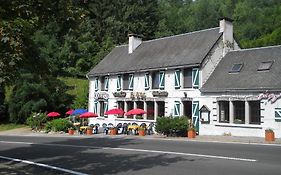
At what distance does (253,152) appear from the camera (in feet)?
51.4

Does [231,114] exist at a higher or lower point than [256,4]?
lower

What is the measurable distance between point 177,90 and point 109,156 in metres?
15.2

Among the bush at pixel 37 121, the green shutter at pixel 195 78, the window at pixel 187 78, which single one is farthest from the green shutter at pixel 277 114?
the bush at pixel 37 121

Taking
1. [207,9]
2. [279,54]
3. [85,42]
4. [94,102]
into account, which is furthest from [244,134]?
[207,9]

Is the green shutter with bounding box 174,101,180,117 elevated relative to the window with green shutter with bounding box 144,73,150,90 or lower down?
lower down

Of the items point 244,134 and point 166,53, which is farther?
point 166,53

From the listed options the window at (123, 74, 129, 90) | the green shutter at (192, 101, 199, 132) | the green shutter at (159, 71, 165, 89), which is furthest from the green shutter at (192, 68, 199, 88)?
the window at (123, 74, 129, 90)

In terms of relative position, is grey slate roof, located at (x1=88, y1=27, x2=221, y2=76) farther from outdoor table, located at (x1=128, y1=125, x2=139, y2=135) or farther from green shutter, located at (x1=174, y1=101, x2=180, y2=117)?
outdoor table, located at (x1=128, y1=125, x2=139, y2=135)

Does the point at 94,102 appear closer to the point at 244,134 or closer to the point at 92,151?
the point at 244,134

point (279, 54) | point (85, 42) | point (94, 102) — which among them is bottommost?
point (94, 102)

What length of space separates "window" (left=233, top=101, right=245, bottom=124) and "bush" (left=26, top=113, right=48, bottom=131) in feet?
64.5

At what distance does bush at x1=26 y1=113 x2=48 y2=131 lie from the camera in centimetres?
3784

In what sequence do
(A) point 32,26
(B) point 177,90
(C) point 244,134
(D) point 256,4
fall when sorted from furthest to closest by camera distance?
1. (D) point 256,4
2. (B) point 177,90
3. (C) point 244,134
4. (A) point 32,26

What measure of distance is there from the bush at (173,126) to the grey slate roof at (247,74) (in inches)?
129
